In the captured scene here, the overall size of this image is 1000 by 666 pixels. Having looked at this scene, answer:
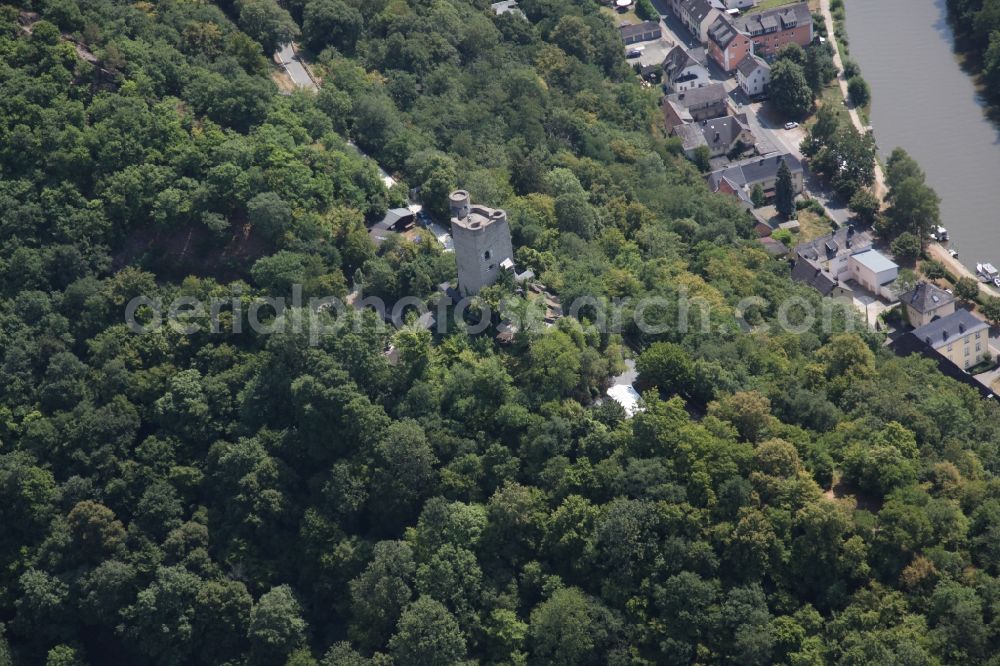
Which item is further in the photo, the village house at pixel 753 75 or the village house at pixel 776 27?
the village house at pixel 776 27

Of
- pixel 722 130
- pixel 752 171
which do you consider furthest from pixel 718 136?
pixel 752 171

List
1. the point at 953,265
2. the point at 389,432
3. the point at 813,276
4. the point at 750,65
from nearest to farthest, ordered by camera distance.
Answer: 1. the point at 389,432
2. the point at 813,276
3. the point at 953,265
4. the point at 750,65

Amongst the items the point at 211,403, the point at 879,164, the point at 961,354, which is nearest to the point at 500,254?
the point at 211,403

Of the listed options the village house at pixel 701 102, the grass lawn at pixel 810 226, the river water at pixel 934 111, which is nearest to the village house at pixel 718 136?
the village house at pixel 701 102

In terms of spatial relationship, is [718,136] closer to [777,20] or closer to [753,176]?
[753,176]

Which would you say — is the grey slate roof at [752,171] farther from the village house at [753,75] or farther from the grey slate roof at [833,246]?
the village house at [753,75]

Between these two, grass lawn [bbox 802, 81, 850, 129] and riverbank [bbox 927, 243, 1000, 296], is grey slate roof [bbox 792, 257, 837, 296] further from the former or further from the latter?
grass lawn [bbox 802, 81, 850, 129]
